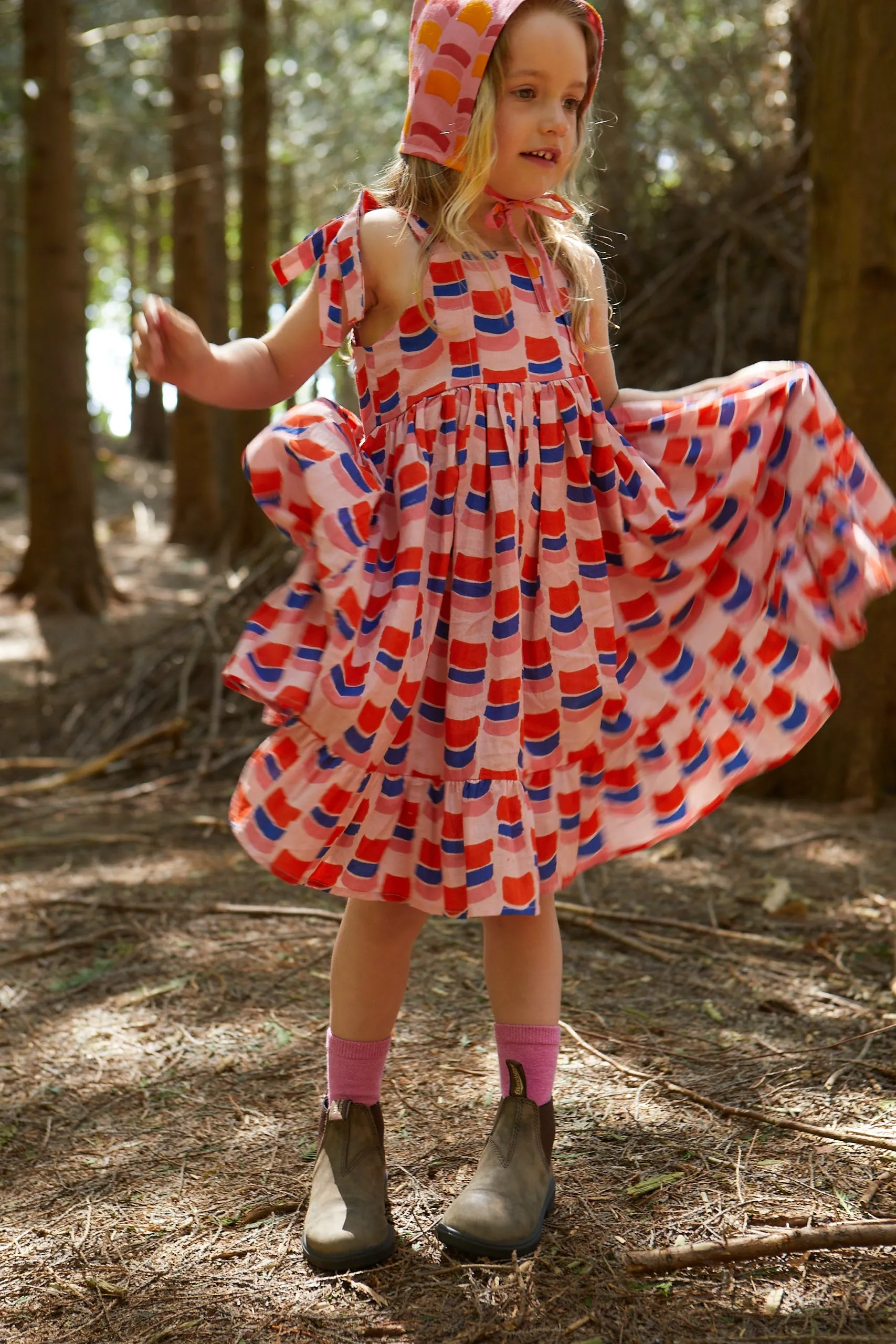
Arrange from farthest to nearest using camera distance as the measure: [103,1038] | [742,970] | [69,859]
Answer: [69,859] → [742,970] → [103,1038]

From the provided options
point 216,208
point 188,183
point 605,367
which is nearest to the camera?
point 605,367

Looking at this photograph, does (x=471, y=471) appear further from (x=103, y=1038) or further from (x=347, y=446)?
(x=103, y=1038)

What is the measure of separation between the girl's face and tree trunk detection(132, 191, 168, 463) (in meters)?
17.0

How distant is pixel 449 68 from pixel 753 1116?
5.39ft

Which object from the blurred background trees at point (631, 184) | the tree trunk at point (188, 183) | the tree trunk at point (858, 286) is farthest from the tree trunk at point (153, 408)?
the tree trunk at point (858, 286)

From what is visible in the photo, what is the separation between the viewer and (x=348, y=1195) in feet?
5.51

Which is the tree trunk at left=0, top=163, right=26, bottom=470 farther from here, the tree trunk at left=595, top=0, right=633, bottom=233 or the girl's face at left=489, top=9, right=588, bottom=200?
the girl's face at left=489, top=9, right=588, bottom=200

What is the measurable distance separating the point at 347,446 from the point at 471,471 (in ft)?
0.57

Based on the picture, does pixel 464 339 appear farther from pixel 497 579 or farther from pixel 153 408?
pixel 153 408

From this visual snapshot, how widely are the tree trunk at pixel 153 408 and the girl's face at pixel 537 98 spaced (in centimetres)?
1703

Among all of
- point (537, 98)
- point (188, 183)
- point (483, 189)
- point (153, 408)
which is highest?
point (188, 183)

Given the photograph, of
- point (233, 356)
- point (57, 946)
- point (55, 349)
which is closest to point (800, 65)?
point (233, 356)

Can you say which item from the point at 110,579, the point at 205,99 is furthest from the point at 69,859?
the point at 205,99

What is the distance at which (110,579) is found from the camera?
8211 millimetres
